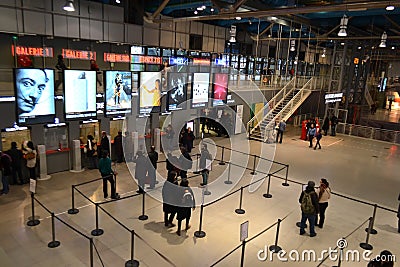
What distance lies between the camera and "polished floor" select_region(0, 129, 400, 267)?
6555mm

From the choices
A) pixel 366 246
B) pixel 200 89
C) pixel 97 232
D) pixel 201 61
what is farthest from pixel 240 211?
pixel 201 61

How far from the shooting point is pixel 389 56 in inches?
1241

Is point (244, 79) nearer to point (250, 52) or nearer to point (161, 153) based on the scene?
point (250, 52)

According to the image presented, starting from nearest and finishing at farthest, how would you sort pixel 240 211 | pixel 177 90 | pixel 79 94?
1. pixel 240 211
2. pixel 79 94
3. pixel 177 90

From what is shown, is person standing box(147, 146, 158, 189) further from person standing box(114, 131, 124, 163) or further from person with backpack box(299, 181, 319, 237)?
person with backpack box(299, 181, 319, 237)

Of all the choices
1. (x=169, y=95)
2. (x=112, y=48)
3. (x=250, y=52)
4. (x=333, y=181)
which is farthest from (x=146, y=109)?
(x=250, y=52)

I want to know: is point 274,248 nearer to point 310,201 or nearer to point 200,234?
point 310,201

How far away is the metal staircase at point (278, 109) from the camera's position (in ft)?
60.2

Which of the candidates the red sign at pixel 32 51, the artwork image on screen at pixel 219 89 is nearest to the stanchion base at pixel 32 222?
the red sign at pixel 32 51

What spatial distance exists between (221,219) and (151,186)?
8.88 ft

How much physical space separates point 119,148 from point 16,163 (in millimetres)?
3722

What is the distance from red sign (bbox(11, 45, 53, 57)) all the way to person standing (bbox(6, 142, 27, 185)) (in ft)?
9.84

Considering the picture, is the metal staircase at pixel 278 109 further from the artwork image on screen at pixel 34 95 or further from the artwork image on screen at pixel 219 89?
the artwork image on screen at pixel 34 95

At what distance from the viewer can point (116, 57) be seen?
12797 mm
